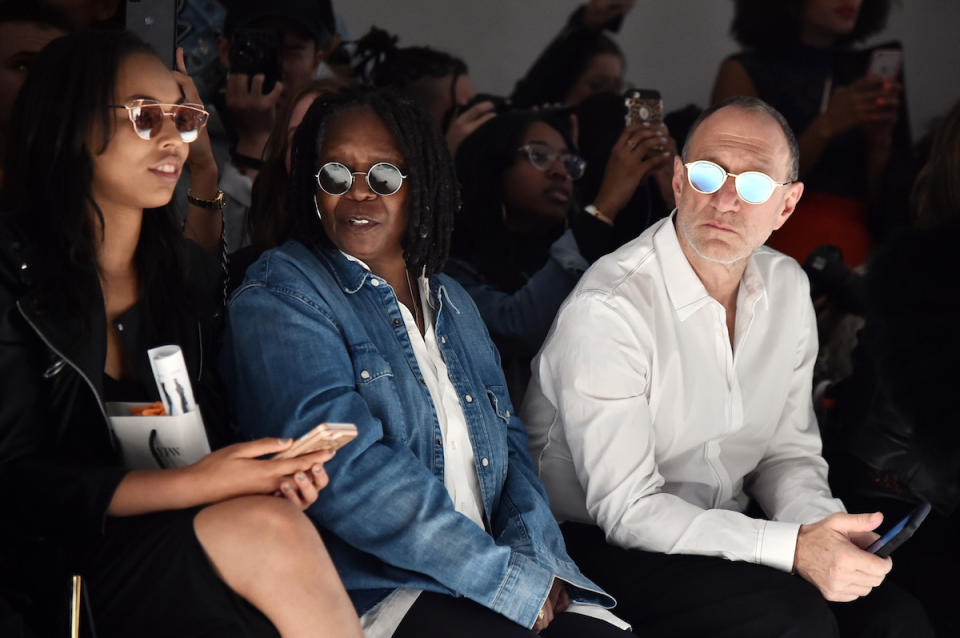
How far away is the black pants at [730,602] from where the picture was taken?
2117 mm

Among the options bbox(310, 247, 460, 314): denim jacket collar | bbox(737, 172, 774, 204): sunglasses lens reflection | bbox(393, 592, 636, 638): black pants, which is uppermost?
bbox(737, 172, 774, 204): sunglasses lens reflection

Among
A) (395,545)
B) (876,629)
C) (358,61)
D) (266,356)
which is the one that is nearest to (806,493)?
(876,629)

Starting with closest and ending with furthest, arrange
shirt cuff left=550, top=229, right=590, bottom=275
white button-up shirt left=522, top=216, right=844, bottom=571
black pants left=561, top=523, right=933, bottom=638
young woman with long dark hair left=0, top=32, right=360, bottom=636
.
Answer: young woman with long dark hair left=0, top=32, right=360, bottom=636 < black pants left=561, top=523, right=933, bottom=638 < white button-up shirt left=522, top=216, right=844, bottom=571 < shirt cuff left=550, top=229, right=590, bottom=275

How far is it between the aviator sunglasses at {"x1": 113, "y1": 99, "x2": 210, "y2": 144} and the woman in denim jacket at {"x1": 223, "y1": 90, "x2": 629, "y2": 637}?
0.88ft

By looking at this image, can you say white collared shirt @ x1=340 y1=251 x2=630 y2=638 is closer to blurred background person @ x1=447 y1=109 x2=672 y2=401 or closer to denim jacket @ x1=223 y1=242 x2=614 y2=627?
denim jacket @ x1=223 y1=242 x2=614 y2=627

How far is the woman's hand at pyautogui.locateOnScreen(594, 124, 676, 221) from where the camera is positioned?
9.79 feet

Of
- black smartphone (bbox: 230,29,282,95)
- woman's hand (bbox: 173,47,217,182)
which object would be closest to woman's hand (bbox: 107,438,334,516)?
woman's hand (bbox: 173,47,217,182)

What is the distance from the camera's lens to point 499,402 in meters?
2.29

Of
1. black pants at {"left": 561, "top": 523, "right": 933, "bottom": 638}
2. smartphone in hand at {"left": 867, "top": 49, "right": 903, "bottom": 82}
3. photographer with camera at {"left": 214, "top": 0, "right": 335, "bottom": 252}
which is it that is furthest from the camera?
smartphone in hand at {"left": 867, "top": 49, "right": 903, "bottom": 82}

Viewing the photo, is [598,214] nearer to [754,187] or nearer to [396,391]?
[754,187]

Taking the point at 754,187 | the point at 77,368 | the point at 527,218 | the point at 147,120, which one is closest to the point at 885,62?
the point at 527,218

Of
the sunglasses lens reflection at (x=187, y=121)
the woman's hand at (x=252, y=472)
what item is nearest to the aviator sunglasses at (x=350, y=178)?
the sunglasses lens reflection at (x=187, y=121)

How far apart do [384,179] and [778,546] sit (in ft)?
3.35

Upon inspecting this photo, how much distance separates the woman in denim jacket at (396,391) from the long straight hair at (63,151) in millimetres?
310
